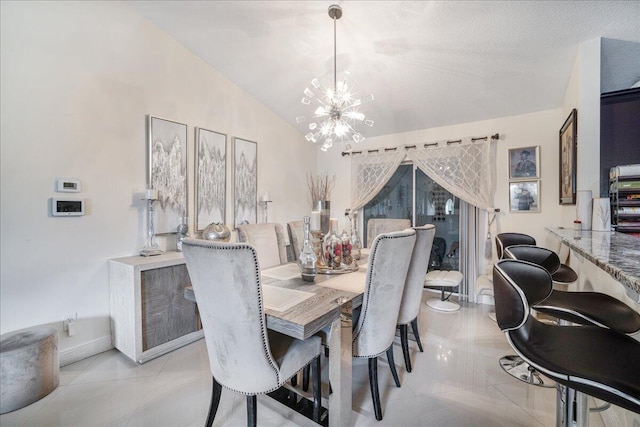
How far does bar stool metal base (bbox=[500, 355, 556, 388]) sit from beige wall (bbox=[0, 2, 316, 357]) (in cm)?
326

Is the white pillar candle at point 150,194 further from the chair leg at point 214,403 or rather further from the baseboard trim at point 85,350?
the chair leg at point 214,403

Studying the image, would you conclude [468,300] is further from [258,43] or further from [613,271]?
[258,43]

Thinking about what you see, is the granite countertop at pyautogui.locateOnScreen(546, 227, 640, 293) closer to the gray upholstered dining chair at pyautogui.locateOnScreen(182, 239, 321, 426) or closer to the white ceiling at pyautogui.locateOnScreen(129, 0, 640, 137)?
the gray upholstered dining chair at pyautogui.locateOnScreen(182, 239, 321, 426)

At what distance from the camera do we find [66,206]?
220 cm

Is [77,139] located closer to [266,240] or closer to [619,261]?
[266,240]

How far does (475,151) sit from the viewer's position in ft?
11.9

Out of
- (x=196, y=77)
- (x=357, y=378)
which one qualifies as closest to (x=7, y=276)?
(x=196, y=77)

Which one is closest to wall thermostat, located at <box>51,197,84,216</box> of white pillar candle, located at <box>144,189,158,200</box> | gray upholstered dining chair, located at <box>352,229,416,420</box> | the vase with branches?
white pillar candle, located at <box>144,189,158,200</box>

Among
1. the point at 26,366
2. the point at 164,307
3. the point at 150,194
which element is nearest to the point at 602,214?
the point at 164,307

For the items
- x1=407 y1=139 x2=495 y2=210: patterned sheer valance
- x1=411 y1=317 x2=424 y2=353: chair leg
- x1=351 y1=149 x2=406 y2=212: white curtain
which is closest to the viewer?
x1=411 y1=317 x2=424 y2=353: chair leg

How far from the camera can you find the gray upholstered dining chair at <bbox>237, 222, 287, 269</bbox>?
2.51 meters

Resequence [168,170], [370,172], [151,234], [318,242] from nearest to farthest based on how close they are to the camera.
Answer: [318,242] → [151,234] → [168,170] → [370,172]

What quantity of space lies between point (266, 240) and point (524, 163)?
3.24 meters

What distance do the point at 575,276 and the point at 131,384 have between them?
3.40 meters
